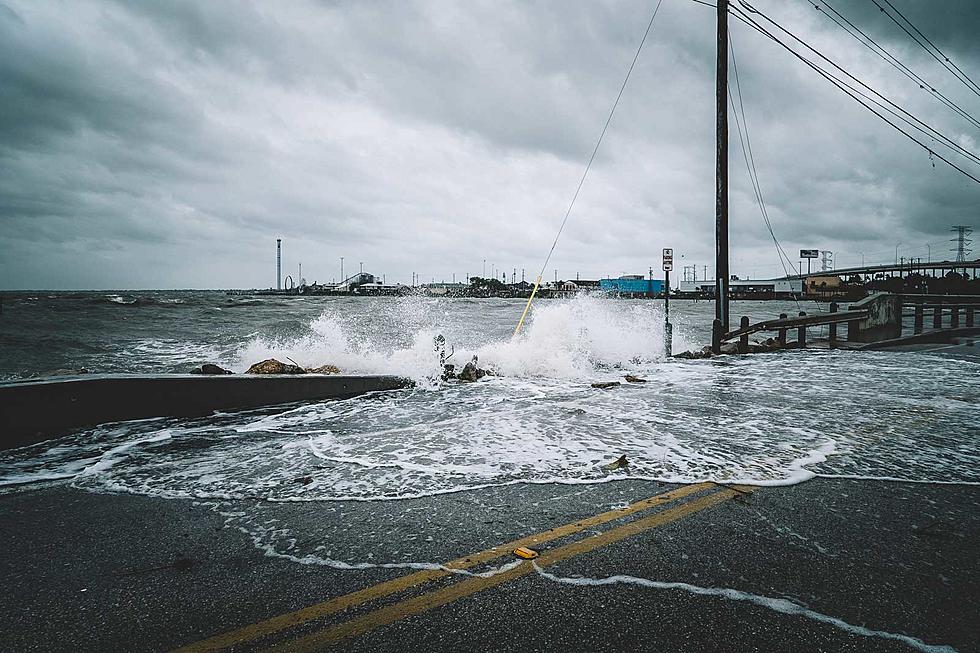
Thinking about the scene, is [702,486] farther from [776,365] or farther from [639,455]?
[776,365]

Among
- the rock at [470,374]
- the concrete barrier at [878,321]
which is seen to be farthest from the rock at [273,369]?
the concrete barrier at [878,321]

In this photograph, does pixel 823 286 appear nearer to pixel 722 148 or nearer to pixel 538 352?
pixel 722 148

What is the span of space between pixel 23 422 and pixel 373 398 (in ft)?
14.4

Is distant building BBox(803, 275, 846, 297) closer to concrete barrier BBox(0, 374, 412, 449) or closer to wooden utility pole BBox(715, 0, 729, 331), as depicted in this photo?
wooden utility pole BBox(715, 0, 729, 331)

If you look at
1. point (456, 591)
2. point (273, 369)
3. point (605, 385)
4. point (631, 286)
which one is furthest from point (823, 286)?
point (456, 591)

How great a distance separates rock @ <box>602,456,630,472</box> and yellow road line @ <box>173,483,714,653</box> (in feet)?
2.79

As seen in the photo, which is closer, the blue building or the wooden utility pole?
the wooden utility pole

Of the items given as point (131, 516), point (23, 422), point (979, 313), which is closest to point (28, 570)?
point (131, 516)

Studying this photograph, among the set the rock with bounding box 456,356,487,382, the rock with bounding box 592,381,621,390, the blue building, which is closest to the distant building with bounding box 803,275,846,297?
the blue building

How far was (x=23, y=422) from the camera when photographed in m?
5.58

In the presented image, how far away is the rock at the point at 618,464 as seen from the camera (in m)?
4.62

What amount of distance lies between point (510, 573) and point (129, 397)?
20.3 feet

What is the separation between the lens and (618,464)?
4.71 m

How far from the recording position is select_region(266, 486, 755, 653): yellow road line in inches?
85.9
